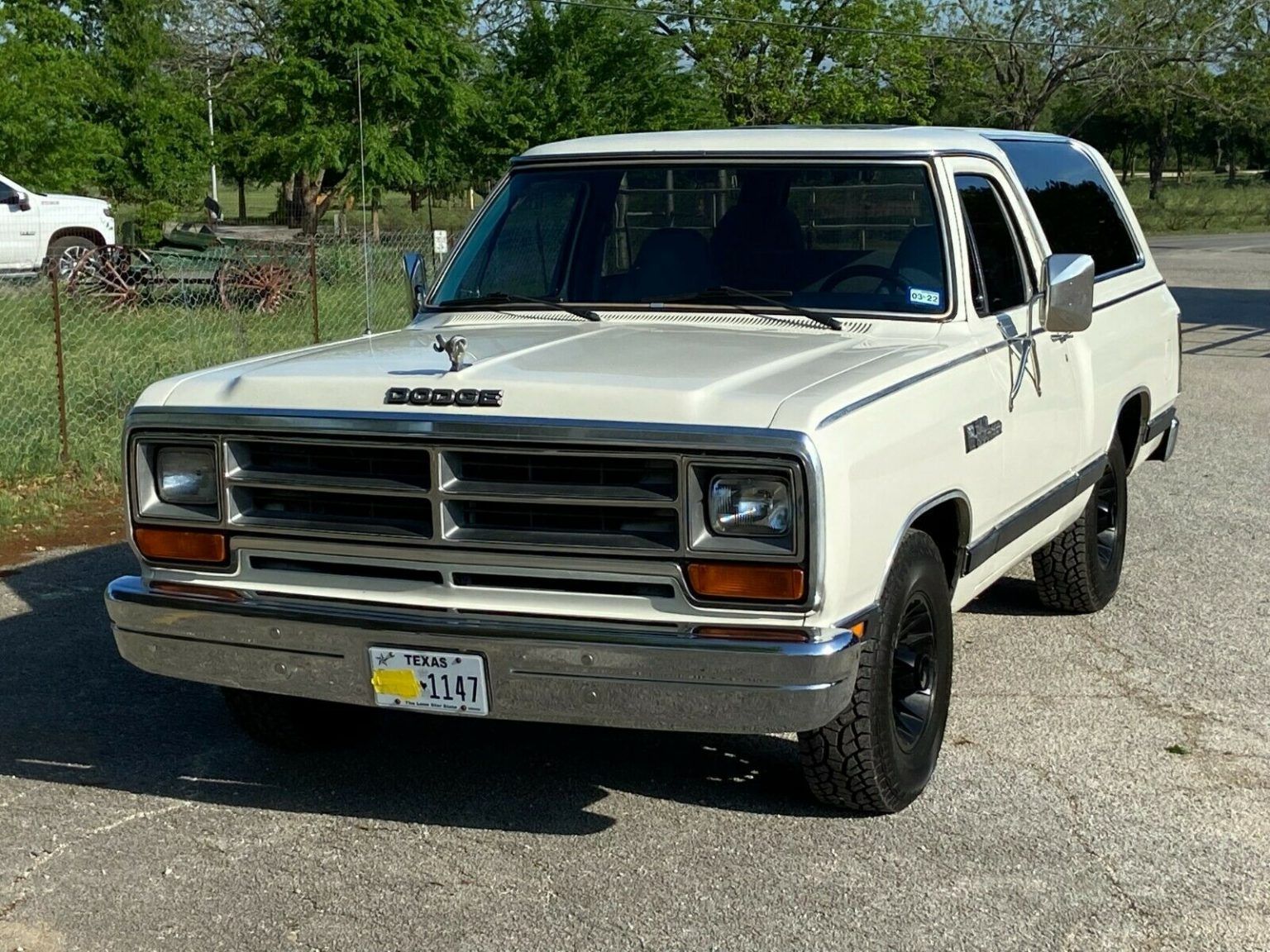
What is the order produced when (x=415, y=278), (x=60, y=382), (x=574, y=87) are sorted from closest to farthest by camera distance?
(x=415, y=278)
(x=60, y=382)
(x=574, y=87)

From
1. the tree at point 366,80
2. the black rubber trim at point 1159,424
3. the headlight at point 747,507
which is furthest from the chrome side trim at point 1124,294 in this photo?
the tree at point 366,80

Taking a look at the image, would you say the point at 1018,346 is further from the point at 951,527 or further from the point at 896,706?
the point at 896,706

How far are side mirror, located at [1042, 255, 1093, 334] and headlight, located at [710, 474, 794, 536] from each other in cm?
190

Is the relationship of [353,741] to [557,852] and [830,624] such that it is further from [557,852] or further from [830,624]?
[830,624]

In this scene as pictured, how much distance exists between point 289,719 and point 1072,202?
3742 mm

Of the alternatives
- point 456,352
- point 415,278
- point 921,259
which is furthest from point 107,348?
point 456,352

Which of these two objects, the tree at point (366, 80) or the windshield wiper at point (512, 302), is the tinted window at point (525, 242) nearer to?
the windshield wiper at point (512, 302)

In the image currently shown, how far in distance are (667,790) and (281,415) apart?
1578mm

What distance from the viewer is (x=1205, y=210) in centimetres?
5288

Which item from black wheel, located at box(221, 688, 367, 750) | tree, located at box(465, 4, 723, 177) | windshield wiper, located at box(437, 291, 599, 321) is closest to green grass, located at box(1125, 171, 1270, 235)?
tree, located at box(465, 4, 723, 177)

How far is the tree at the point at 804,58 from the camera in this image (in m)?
41.0

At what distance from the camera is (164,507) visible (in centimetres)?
457

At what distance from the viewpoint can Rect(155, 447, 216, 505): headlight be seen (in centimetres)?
452

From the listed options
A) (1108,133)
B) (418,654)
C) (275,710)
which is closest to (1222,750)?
(418,654)
